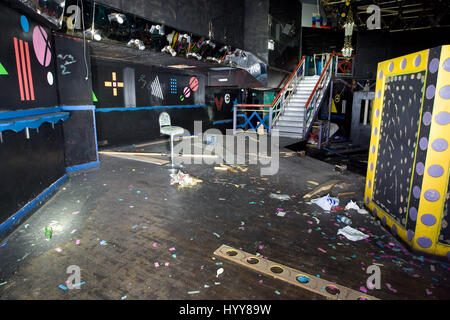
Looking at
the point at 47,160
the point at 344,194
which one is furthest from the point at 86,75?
the point at 344,194

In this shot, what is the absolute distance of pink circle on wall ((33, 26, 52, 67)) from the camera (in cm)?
375

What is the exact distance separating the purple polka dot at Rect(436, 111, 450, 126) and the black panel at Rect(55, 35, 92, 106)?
17.7ft

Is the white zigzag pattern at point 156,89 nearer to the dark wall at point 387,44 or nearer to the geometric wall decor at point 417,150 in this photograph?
the geometric wall decor at point 417,150

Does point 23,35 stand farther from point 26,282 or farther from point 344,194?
point 344,194

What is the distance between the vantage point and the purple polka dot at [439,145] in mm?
2213

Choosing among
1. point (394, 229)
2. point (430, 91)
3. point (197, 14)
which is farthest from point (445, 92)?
point (197, 14)

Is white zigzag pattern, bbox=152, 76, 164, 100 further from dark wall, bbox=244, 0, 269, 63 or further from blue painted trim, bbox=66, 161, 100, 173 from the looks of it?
blue painted trim, bbox=66, 161, 100, 173

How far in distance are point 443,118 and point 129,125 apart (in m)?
7.97

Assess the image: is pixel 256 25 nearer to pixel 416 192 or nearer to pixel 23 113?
pixel 23 113

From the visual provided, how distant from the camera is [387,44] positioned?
488 inches

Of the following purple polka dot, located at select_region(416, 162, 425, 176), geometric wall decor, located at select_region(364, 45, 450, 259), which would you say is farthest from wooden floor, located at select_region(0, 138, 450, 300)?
purple polka dot, located at select_region(416, 162, 425, 176)

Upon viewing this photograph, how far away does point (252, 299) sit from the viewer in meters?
1.89

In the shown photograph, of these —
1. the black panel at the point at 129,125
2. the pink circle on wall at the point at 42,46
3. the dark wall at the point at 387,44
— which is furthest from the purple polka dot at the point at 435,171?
the dark wall at the point at 387,44

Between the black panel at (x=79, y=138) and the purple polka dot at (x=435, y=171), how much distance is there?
5.43 meters
